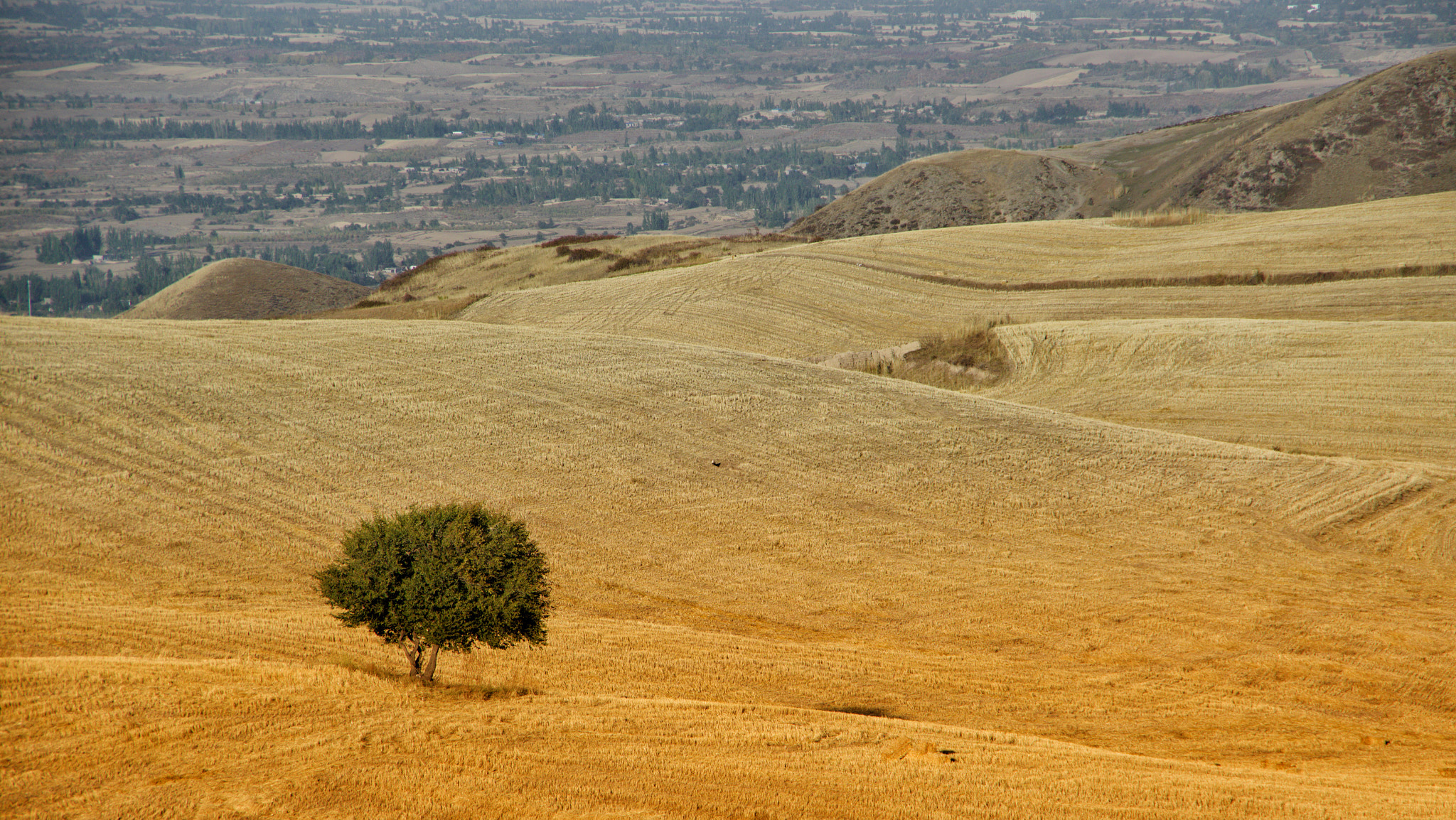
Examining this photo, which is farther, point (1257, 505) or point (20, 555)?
point (1257, 505)

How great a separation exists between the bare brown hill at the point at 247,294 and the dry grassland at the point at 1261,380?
61.7m

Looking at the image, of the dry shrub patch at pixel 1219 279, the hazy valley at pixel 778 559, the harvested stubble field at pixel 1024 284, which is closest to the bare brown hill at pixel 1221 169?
the harvested stubble field at pixel 1024 284

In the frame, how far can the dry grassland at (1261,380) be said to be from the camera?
32906mm

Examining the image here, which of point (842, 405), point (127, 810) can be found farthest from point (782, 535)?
point (127, 810)

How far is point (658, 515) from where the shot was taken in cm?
2511

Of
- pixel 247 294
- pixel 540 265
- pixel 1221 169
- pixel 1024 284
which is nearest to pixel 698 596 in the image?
pixel 1024 284

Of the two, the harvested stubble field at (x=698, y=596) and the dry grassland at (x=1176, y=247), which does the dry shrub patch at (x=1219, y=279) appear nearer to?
the dry grassland at (x=1176, y=247)

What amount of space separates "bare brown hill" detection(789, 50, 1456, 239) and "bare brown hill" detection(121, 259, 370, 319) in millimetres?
44439

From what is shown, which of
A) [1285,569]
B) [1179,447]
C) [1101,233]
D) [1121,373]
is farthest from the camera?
[1101,233]

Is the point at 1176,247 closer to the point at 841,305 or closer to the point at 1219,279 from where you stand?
the point at 1219,279

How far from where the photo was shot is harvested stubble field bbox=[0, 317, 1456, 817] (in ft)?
46.0

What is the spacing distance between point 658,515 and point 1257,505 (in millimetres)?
15327

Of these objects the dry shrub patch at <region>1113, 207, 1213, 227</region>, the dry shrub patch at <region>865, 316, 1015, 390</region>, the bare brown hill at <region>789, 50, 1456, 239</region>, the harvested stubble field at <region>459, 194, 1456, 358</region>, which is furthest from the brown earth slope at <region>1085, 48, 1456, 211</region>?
the dry shrub patch at <region>865, 316, 1015, 390</region>

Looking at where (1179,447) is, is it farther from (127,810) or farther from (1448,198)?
(1448,198)
